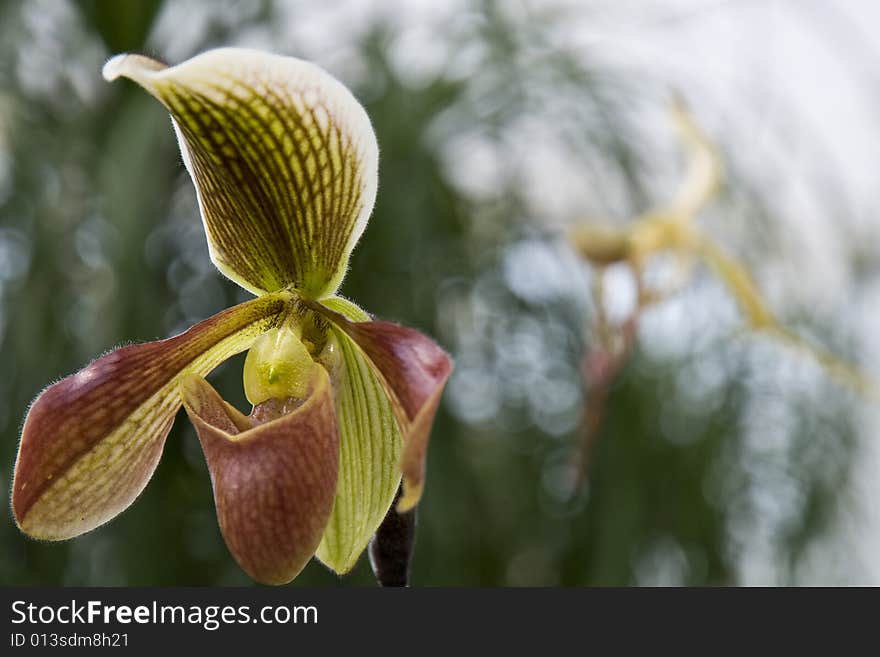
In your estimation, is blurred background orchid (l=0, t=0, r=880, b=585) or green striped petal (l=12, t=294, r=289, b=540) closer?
green striped petal (l=12, t=294, r=289, b=540)

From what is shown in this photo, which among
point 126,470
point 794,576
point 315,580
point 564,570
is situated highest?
point 126,470

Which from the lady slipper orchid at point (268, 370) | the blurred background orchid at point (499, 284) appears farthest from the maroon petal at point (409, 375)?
the blurred background orchid at point (499, 284)

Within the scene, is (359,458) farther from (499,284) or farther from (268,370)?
(499,284)

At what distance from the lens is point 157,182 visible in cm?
114

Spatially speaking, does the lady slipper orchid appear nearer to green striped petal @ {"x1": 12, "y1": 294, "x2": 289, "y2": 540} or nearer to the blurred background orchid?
green striped petal @ {"x1": 12, "y1": 294, "x2": 289, "y2": 540}

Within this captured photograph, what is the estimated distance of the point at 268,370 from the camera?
1.22 feet

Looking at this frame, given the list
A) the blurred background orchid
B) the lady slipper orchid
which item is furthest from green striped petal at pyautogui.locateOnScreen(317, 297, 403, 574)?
the blurred background orchid

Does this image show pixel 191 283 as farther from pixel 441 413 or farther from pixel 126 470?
pixel 126 470

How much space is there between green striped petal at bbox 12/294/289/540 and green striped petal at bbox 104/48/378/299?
0.08ft

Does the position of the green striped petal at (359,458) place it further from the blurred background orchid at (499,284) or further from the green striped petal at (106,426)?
the blurred background orchid at (499,284)

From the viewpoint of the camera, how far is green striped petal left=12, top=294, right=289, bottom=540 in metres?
0.35

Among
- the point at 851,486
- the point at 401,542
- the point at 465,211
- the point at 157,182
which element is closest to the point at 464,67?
the point at 465,211

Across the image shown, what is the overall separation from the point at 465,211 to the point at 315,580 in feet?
1.91

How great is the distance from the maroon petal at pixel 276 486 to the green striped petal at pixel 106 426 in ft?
0.15
